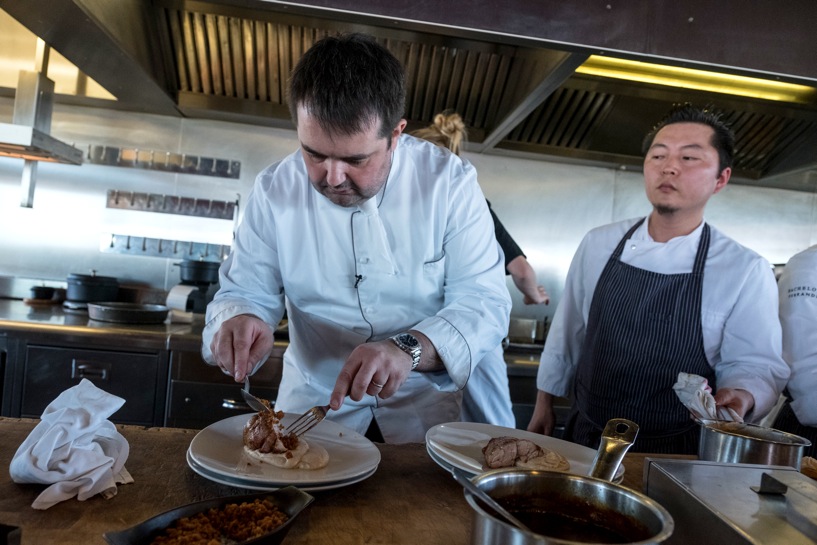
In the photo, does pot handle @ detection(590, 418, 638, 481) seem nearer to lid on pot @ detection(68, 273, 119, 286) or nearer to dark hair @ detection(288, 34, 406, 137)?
dark hair @ detection(288, 34, 406, 137)

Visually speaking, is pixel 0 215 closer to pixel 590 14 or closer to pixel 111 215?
pixel 111 215

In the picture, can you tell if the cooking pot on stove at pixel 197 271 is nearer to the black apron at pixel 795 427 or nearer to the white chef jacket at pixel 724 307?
the white chef jacket at pixel 724 307

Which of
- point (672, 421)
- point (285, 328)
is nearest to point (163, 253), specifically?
point (285, 328)

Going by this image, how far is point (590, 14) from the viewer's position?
2414 mm

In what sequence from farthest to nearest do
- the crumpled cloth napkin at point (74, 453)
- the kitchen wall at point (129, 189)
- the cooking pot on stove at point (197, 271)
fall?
the kitchen wall at point (129, 189) < the cooking pot on stove at point (197, 271) < the crumpled cloth napkin at point (74, 453)

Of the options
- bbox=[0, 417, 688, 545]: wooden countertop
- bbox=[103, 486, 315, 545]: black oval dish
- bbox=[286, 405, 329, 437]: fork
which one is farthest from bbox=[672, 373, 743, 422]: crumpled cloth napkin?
bbox=[103, 486, 315, 545]: black oval dish

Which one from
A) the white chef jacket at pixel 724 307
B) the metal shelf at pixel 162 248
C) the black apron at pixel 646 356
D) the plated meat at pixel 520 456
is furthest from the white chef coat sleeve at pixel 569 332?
the metal shelf at pixel 162 248

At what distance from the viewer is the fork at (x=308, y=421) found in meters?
1.29

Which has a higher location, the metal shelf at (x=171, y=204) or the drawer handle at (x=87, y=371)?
the metal shelf at (x=171, y=204)

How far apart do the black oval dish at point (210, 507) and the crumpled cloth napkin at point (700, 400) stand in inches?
37.7

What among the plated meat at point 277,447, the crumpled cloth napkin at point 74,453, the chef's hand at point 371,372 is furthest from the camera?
the chef's hand at point 371,372

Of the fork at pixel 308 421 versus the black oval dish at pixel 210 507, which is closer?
the black oval dish at pixel 210 507

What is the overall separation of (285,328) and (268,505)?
247 centimetres

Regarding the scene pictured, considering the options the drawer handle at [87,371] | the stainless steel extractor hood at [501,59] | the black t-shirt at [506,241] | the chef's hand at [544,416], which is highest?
the stainless steel extractor hood at [501,59]
